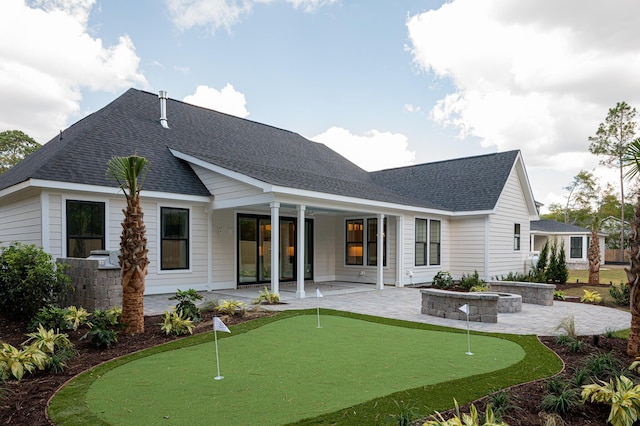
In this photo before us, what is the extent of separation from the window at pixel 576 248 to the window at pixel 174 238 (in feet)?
94.3

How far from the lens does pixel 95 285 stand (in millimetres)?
7566

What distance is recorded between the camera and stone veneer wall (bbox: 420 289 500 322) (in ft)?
25.7

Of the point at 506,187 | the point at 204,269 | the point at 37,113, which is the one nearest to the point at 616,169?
the point at 506,187

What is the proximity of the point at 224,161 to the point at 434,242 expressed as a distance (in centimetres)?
935

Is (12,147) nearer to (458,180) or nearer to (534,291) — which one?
(458,180)

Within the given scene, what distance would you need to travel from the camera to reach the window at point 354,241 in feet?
50.7

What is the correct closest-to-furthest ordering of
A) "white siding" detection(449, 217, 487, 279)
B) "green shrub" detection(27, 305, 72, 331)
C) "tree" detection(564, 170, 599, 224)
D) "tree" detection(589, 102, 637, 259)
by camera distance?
"green shrub" detection(27, 305, 72, 331) < "white siding" detection(449, 217, 487, 279) < "tree" detection(589, 102, 637, 259) < "tree" detection(564, 170, 599, 224)

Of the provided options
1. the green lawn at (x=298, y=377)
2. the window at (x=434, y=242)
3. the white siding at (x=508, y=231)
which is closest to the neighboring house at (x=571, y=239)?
the white siding at (x=508, y=231)

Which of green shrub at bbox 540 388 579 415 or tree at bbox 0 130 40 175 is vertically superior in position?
tree at bbox 0 130 40 175

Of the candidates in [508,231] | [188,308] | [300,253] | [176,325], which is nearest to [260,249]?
[300,253]

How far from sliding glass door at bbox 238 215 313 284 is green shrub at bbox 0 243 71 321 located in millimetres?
6301

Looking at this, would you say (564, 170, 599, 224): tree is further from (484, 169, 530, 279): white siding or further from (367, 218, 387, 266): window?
(367, 218, 387, 266): window

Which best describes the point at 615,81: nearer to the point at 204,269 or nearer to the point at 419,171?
the point at 419,171

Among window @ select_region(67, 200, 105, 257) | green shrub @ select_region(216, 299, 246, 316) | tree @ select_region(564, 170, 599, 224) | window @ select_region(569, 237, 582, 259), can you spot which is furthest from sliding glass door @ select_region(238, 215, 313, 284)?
tree @ select_region(564, 170, 599, 224)
